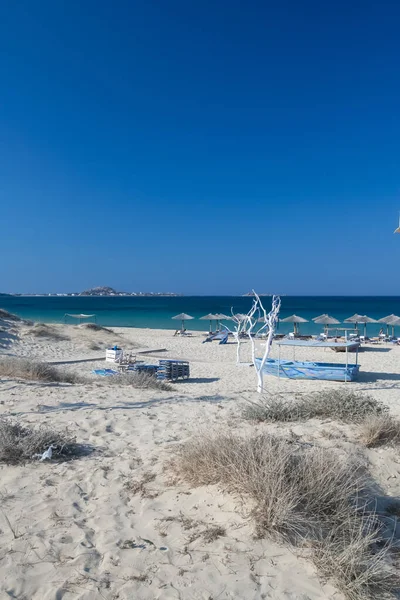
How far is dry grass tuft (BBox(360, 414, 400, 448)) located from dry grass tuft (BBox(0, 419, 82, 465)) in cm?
339

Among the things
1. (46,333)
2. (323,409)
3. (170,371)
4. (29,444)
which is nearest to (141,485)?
(29,444)

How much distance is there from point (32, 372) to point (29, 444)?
6126 mm

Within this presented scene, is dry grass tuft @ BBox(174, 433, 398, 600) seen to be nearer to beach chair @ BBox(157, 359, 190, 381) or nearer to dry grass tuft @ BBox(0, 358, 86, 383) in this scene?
dry grass tuft @ BBox(0, 358, 86, 383)

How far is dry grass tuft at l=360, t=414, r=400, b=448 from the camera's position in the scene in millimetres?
4980

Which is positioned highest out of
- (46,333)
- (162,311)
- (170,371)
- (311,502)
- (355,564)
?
(311,502)

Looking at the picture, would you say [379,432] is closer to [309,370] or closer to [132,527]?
[132,527]

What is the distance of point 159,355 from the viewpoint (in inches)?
877

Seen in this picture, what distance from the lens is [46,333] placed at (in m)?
24.4

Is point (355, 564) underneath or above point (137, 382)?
above

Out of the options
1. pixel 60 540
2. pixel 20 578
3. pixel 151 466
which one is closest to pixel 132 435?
pixel 151 466

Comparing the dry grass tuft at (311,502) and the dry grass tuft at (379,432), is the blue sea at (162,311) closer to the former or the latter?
the dry grass tuft at (379,432)

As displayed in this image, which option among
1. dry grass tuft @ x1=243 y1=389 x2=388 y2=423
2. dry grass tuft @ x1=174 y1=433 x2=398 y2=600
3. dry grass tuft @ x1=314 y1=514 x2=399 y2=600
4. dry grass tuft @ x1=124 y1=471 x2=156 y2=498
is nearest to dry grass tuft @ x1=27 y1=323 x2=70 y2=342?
dry grass tuft @ x1=243 y1=389 x2=388 y2=423

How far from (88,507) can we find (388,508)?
260 cm

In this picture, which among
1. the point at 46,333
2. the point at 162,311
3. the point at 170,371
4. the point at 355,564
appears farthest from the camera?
the point at 162,311
